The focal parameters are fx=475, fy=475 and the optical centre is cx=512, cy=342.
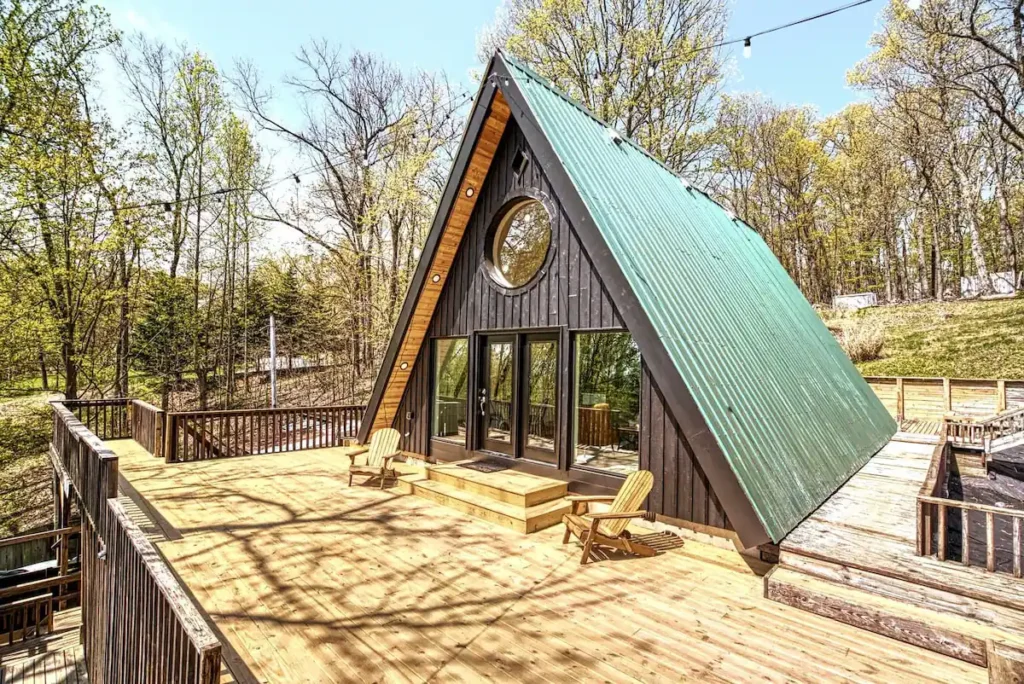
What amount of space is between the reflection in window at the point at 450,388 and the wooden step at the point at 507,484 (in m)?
0.96

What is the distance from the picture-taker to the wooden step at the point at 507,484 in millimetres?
5254

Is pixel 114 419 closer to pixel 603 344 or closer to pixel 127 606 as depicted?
pixel 127 606

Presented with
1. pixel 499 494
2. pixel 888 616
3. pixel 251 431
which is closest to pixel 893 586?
pixel 888 616

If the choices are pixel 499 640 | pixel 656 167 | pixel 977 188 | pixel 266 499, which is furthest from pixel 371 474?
pixel 977 188

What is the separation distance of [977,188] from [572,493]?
2629 centimetres

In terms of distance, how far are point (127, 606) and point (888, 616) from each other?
4.55 m

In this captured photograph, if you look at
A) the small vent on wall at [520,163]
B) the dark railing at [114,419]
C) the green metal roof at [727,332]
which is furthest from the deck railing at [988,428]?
the dark railing at [114,419]

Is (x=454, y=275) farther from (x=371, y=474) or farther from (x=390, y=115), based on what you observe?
(x=390, y=115)

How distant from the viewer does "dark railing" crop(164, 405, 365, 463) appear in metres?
8.26

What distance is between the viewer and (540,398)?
20.3ft

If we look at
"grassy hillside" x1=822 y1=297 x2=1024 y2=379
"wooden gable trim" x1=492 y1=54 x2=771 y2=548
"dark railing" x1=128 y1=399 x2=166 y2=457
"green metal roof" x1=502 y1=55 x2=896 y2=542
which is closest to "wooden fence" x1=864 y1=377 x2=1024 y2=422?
"grassy hillside" x1=822 y1=297 x2=1024 y2=379

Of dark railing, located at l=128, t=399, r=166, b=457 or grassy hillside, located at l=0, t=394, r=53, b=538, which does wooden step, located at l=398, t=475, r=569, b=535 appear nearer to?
dark railing, located at l=128, t=399, r=166, b=457

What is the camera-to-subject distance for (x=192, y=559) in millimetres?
4250

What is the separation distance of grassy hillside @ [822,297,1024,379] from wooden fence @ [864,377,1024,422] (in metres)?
2.95
